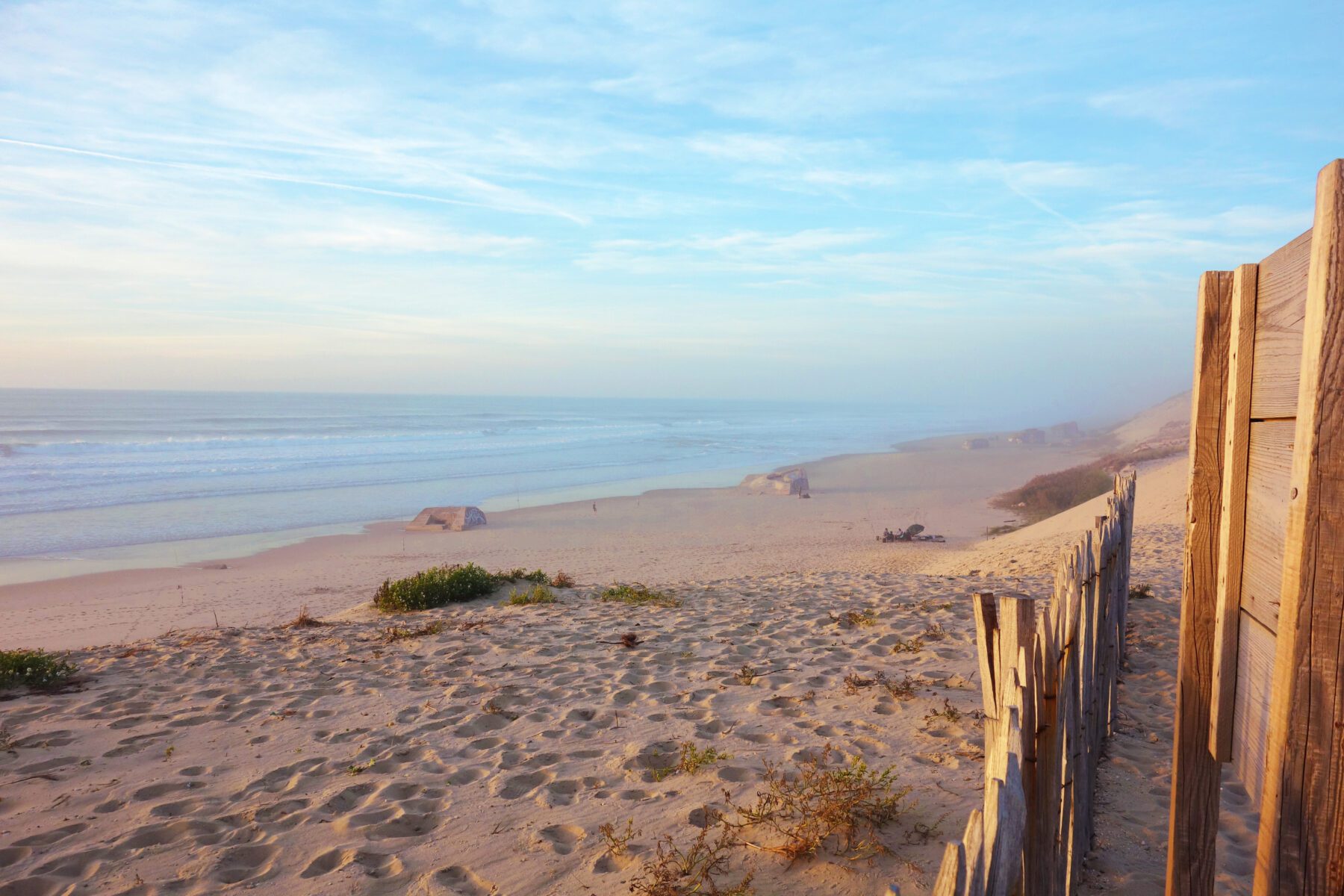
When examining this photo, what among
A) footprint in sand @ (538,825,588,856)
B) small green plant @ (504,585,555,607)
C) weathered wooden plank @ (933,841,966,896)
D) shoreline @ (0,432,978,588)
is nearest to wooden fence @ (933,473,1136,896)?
weathered wooden plank @ (933,841,966,896)

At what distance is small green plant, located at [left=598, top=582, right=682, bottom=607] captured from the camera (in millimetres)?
9023

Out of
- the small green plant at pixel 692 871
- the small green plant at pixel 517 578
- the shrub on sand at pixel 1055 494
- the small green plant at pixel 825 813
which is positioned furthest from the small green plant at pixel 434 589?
the shrub on sand at pixel 1055 494

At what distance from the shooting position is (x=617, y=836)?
352 cm

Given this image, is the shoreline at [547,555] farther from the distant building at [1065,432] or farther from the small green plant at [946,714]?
the distant building at [1065,432]

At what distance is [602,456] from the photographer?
39.7 meters

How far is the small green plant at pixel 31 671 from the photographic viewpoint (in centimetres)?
590

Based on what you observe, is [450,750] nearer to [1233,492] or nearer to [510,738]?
[510,738]

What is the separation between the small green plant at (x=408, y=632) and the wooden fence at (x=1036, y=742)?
5808 millimetres

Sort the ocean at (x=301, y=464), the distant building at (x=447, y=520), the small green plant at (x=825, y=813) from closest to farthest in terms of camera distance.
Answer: the small green plant at (x=825, y=813) → the distant building at (x=447, y=520) → the ocean at (x=301, y=464)

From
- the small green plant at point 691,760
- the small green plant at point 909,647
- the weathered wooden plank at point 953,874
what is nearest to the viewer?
the weathered wooden plank at point 953,874

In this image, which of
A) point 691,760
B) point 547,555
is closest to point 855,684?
point 691,760

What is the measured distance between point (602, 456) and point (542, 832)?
3623 centimetres

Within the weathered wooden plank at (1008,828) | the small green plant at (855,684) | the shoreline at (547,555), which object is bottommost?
the shoreline at (547,555)

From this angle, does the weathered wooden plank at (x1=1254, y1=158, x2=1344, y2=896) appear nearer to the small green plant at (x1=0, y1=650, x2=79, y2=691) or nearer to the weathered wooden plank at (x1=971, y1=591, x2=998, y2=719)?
the weathered wooden plank at (x1=971, y1=591, x2=998, y2=719)
